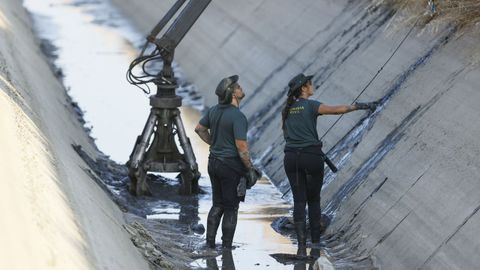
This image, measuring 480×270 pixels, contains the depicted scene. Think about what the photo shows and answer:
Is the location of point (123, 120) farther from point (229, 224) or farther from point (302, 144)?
point (302, 144)

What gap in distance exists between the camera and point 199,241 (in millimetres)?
15438

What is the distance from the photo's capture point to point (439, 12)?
59.9 ft

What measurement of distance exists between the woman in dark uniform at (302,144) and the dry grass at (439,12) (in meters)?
2.83

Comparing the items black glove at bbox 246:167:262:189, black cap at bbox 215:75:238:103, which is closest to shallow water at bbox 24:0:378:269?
black glove at bbox 246:167:262:189

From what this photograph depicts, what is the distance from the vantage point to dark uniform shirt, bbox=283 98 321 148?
575 inches

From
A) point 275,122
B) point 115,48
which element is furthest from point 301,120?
point 115,48

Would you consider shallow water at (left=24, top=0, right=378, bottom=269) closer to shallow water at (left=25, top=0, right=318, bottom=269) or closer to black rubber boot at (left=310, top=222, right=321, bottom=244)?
shallow water at (left=25, top=0, right=318, bottom=269)

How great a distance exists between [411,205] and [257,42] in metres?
14.9

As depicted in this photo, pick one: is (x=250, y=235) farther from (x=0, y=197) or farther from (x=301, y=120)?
(x=0, y=197)

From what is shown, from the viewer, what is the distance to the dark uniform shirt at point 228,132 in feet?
47.1

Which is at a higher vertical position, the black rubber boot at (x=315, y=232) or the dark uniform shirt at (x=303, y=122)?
the dark uniform shirt at (x=303, y=122)

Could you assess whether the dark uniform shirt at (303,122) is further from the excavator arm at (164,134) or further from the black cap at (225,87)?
the excavator arm at (164,134)

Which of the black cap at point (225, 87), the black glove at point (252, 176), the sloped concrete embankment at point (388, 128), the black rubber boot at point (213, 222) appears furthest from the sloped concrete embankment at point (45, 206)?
the sloped concrete embankment at point (388, 128)

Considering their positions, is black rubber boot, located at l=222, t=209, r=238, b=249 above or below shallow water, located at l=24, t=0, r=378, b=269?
above
